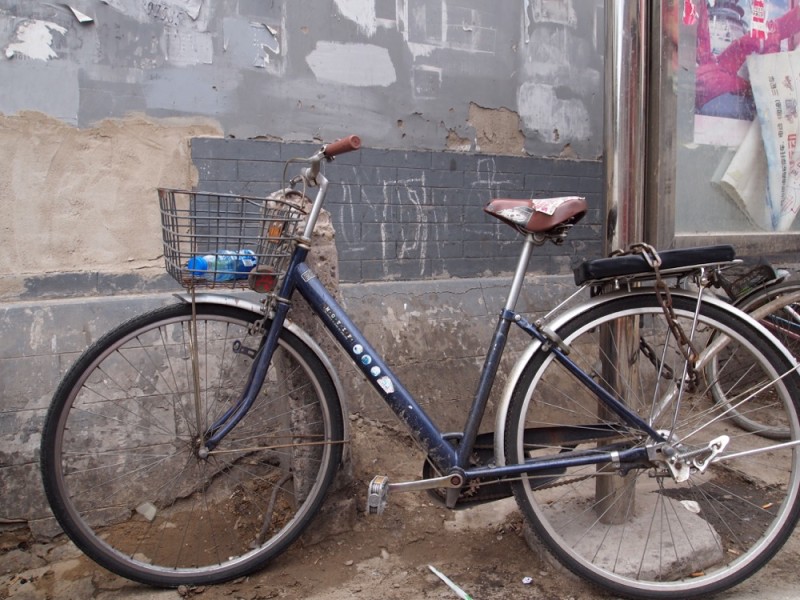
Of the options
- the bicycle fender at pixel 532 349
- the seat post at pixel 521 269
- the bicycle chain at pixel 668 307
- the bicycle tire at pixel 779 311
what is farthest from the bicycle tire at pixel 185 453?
the bicycle tire at pixel 779 311

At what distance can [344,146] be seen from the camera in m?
2.30

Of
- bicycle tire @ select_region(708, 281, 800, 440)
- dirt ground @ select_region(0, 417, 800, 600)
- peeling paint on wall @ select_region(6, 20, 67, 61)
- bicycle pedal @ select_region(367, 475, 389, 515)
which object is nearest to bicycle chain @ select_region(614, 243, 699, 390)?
dirt ground @ select_region(0, 417, 800, 600)

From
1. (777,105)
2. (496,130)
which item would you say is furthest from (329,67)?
(777,105)

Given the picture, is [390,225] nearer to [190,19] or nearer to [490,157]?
[490,157]

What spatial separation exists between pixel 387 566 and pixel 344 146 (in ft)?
5.18

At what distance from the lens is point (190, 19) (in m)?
3.70

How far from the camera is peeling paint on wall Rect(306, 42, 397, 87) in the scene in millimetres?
4035

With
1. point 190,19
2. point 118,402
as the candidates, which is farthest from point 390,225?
point 118,402

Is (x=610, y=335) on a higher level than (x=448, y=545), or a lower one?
higher

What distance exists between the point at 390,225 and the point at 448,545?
218 cm

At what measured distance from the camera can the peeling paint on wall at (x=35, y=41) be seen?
10.9ft

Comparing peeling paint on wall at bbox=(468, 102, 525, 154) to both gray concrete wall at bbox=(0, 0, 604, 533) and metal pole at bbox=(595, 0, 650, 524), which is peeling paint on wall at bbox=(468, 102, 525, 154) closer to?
gray concrete wall at bbox=(0, 0, 604, 533)

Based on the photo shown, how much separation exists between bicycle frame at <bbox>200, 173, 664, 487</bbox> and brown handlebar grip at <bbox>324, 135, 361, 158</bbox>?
10 cm

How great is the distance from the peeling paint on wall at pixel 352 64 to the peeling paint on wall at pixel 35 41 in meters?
1.36
